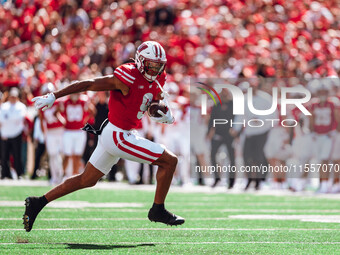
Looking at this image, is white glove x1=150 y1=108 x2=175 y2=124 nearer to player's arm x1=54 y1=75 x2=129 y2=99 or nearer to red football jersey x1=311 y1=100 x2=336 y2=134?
player's arm x1=54 y1=75 x2=129 y2=99

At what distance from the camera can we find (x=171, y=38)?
19.2 m

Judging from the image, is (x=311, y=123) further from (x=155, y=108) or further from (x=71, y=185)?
(x=71, y=185)

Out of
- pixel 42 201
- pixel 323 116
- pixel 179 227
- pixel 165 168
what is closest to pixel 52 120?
pixel 323 116

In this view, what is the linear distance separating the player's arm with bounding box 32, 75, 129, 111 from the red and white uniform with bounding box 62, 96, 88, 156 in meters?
7.93

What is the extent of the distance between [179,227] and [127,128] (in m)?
1.41

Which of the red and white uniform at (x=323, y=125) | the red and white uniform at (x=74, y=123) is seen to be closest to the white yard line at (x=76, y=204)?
the red and white uniform at (x=74, y=123)

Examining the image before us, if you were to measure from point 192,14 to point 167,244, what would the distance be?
14.5 metres

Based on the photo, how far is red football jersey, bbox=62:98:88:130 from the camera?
1486cm

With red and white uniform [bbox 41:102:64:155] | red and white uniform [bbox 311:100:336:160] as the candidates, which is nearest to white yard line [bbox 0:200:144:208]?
red and white uniform [bbox 41:102:64:155]

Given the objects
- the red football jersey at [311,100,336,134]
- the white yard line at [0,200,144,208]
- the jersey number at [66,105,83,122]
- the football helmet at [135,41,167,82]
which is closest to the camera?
the football helmet at [135,41,167,82]

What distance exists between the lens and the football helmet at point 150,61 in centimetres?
703

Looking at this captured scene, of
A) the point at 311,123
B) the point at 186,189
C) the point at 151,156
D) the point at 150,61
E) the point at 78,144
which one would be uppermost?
the point at 150,61

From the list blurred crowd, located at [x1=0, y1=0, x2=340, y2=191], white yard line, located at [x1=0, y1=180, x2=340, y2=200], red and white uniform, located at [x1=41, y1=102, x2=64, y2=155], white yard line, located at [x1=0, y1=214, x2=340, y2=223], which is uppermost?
blurred crowd, located at [x1=0, y1=0, x2=340, y2=191]

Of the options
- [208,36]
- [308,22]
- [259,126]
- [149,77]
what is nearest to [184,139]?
[259,126]
